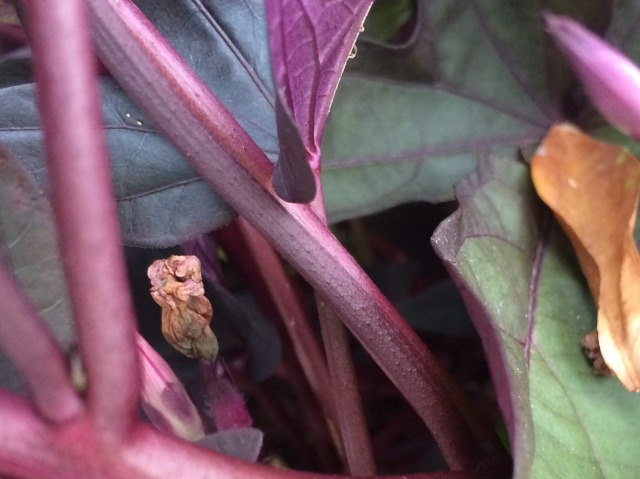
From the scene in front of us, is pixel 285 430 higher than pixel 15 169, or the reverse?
pixel 15 169

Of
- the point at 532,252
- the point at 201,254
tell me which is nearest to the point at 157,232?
the point at 201,254

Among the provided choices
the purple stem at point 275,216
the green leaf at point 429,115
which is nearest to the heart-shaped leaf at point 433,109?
the green leaf at point 429,115

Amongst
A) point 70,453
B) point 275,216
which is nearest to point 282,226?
point 275,216

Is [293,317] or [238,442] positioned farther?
[293,317]

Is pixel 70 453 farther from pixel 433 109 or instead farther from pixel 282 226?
pixel 433 109

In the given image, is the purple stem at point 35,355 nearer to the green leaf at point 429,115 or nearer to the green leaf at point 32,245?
the green leaf at point 32,245

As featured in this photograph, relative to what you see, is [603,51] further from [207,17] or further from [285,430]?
[285,430]

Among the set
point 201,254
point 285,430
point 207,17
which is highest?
point 207,17

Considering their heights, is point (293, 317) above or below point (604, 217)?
below
